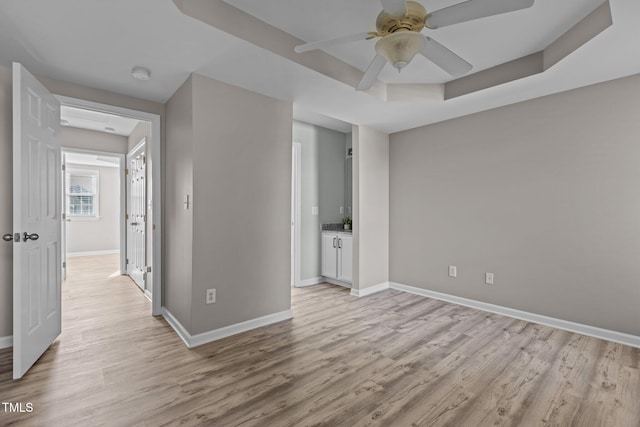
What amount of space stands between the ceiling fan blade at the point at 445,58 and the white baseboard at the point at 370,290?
285 centimetres

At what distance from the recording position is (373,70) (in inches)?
83.4

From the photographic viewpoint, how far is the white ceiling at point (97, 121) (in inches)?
163

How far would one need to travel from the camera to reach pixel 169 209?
316 cm

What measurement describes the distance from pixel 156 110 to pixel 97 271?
3.92 metres

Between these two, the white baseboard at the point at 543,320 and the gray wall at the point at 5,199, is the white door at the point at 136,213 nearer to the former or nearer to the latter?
the gray wall at the point at 5,199

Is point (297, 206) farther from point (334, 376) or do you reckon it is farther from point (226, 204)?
point (334, 376)

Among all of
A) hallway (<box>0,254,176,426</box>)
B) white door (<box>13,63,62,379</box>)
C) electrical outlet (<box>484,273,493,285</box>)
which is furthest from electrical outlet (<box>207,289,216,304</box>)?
electrical outlet (<box>484,273,493,285</box>)

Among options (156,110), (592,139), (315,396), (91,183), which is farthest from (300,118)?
(91,183)

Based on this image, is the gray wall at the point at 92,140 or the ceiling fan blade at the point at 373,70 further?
the gray wall at the point at 92,140

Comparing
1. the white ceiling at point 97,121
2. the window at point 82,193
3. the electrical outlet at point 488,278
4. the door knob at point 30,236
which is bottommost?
the electrical outlet at point 488,278

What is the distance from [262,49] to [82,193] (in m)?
7.87

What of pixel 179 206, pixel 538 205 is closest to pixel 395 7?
pixel 179 206

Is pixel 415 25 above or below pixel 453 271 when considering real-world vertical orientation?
above

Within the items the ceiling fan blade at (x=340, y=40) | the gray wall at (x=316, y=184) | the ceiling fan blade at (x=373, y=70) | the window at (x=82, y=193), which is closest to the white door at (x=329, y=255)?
the gray wall at (x=316, y=184)
